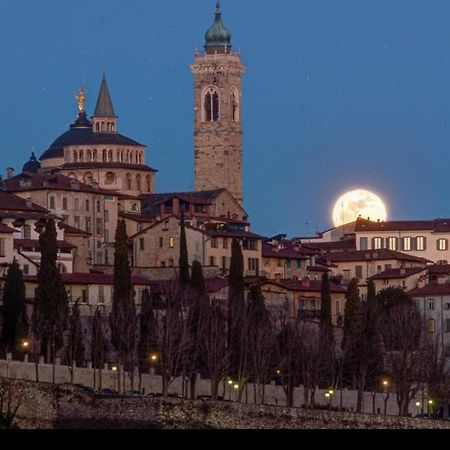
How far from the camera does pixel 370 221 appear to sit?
447 feet

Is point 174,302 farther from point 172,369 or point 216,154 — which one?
point 216,154

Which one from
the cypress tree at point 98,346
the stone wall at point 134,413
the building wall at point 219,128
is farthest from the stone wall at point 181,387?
the building wall at point 219,128

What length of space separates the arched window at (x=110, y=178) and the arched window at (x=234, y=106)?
1813 cm

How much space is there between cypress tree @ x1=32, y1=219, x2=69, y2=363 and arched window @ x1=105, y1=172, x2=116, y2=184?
189ft

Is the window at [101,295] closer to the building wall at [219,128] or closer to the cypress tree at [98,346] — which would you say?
the cypress tree at [98,346]

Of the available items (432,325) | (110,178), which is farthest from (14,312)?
(110,178)

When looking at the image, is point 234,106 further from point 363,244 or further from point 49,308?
point 49,308

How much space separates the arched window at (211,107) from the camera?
6161 inches

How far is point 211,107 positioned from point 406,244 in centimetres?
2859

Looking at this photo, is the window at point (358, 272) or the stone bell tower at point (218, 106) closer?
the window at point (358, 272)

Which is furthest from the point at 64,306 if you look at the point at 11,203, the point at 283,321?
the point at 11,203

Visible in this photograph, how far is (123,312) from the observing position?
265 feet

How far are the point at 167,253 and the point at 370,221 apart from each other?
2683cm

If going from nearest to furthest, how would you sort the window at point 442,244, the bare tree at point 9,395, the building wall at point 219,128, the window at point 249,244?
the bare tree at point 9,395 < the window at point 249,244 < the window at point 442,244 < the building wall at point 219,128
